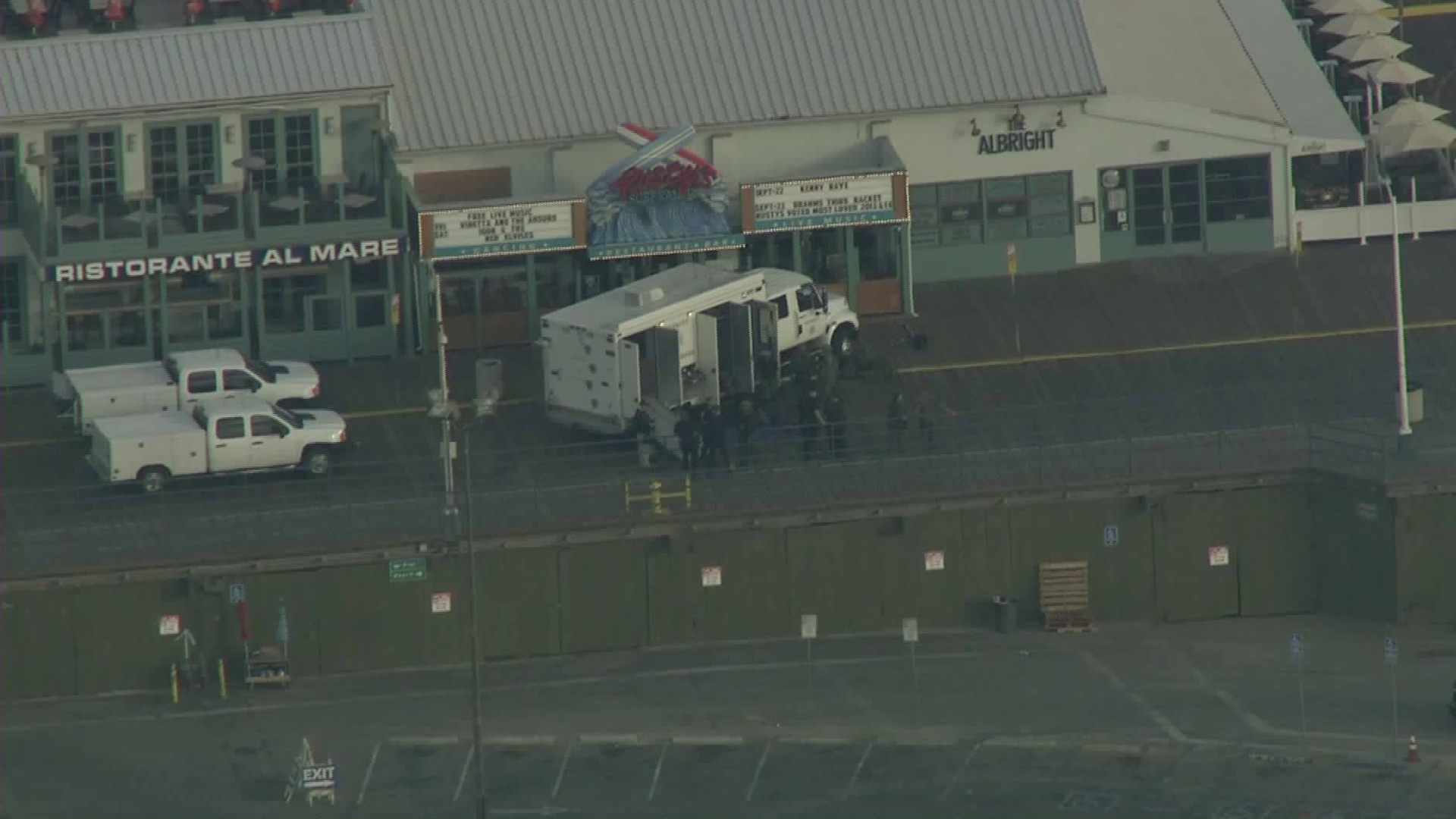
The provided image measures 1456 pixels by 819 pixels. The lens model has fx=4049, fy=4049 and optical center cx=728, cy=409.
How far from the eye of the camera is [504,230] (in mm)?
80688

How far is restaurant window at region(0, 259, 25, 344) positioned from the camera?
261ft

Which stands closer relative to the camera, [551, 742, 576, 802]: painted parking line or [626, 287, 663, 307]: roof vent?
[551, 742, 576, 802]: painted parking line

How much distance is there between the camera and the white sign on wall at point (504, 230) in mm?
80438

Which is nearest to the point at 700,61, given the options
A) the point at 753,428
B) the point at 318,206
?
the point at 318,206

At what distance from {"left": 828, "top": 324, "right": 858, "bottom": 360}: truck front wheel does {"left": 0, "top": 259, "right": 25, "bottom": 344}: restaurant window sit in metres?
15.9

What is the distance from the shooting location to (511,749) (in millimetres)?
67125

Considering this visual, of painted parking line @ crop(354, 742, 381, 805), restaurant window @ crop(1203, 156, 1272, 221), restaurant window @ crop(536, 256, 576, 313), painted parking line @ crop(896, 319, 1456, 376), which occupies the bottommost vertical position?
painted parking line @ crop(354, 742, 381, 805)

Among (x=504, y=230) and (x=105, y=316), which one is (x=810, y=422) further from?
(x=105, y=316)

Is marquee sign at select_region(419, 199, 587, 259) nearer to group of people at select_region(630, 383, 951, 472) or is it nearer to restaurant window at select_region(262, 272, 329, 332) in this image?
restaurant window at select_region(262, 272, 329, 332)

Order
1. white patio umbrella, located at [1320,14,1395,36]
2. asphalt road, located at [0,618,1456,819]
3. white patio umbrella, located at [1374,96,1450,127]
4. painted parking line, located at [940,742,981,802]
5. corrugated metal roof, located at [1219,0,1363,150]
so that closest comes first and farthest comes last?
asphalt road, located at [0,618,1456,819]
painted parking line, located at [940,742,981,802]
corrugated metal roof, located at [1219,0,1363,150]
white patio umbrella, located at [1374,96,1450,127]
white patio umbrella, located at [1320,14,1395,36]

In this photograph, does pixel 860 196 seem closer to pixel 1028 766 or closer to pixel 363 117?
pixel 363 117

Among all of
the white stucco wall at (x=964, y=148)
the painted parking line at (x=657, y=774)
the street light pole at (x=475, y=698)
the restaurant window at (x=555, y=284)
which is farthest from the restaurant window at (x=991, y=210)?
the street light pole at (x=475, y=698)

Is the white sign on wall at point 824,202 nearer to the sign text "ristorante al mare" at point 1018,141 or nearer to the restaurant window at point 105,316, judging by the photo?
the sign text "ristorante al mare" at point 1018,141

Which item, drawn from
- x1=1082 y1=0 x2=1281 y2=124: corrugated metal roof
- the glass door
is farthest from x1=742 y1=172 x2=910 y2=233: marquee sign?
the glass door
